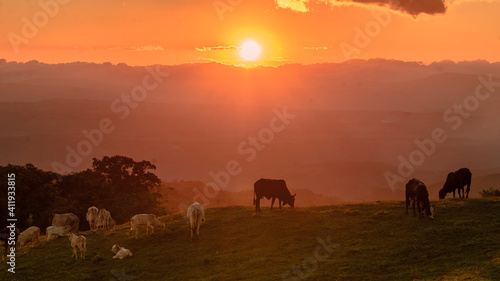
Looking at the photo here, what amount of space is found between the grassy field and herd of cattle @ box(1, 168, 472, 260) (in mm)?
767

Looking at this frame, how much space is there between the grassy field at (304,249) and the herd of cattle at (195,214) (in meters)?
0.77

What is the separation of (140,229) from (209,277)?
1358 cm

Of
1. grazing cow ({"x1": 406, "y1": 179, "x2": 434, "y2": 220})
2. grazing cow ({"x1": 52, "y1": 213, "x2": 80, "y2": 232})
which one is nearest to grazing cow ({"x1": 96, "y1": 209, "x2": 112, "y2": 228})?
grazing cow ({"x1": 52, "y1": 213, "x2": 80, "y2": 232})

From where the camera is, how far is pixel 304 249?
97.0 feet

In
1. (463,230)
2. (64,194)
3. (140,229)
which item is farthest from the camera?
(64,194)

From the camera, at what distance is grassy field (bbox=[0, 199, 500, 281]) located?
25.0 metres

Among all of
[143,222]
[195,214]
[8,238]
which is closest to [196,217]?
[195,214]

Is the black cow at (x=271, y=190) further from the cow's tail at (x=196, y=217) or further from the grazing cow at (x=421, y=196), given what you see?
the grazing cow at (x=421, y=196)

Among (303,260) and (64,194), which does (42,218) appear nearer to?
(64,194)

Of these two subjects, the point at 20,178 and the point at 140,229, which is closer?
the point at 140,229

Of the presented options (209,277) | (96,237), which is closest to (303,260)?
(209,277)

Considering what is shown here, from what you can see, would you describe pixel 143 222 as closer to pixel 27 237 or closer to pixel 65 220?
pixel 27 237

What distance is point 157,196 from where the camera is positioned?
73.4 meters

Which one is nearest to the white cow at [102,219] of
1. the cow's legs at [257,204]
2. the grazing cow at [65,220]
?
the grazing cow at [65,220]
